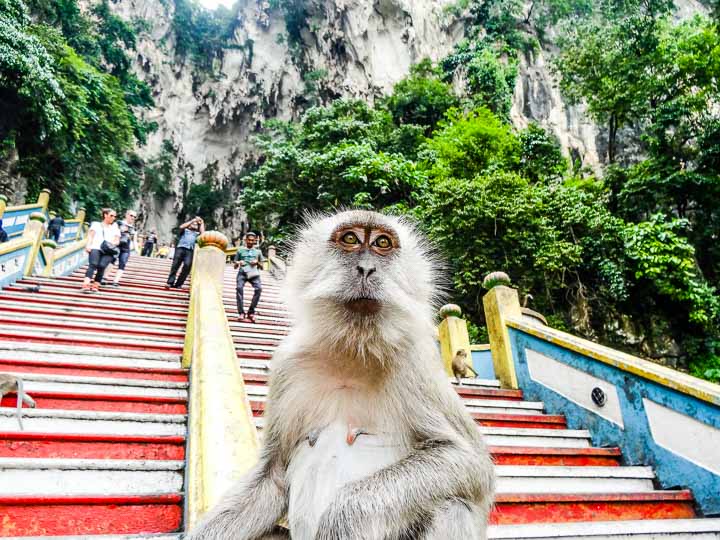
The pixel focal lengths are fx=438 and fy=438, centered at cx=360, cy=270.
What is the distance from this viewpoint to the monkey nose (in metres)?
1.50

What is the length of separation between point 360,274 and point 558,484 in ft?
9.60

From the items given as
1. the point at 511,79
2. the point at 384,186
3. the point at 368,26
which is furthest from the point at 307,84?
the point at 384,186

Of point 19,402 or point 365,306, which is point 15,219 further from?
point 365,306

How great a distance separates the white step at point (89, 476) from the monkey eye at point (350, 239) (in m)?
1.84

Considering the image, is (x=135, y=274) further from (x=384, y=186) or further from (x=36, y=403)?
(x=384, y=186)

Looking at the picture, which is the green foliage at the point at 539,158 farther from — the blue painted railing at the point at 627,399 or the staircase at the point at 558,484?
the staircase at the point at 558,484

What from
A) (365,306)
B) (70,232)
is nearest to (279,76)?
(70,232)

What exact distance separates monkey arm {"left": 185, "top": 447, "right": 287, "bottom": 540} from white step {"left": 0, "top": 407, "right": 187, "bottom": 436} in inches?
72.0

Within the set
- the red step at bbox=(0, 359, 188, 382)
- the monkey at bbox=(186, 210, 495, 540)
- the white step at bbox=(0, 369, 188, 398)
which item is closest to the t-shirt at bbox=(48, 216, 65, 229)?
the red step at bbox=(0, 359, 188, 382)

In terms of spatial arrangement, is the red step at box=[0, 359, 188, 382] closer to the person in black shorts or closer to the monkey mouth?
the monkey mouth

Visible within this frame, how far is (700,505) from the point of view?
3301 mm

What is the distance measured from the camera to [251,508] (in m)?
1.42

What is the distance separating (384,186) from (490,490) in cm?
1578

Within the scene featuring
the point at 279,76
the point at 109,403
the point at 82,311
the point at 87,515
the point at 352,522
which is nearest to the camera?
the point at 352,522
